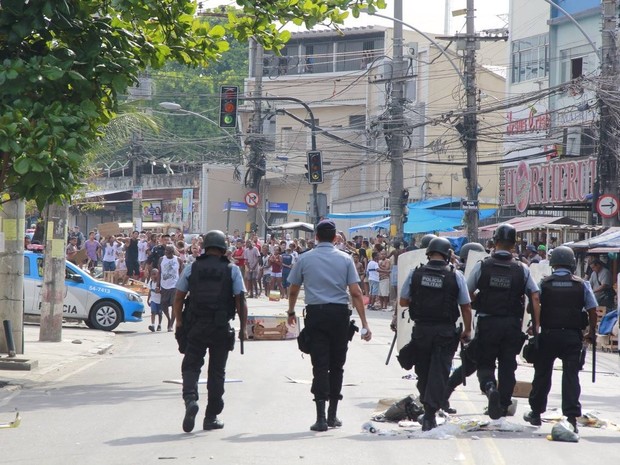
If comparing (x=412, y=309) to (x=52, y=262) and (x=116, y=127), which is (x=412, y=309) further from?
(x=116, y=127)

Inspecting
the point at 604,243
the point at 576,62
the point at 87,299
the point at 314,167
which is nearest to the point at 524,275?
the point at 604,243

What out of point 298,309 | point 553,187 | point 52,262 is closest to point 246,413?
point 52,262

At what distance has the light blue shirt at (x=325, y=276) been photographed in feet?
32.7

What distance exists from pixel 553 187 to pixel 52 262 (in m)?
19.3

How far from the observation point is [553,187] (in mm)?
34625

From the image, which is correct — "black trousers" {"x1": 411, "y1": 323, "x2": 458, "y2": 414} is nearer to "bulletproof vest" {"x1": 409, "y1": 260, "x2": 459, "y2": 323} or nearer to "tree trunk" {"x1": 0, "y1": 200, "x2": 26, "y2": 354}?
"bulletproof vest" {"x1": 409, "y1": 260, "x2": 459, "y2": 323}

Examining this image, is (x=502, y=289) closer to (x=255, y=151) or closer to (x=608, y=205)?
(x=608, y=205)

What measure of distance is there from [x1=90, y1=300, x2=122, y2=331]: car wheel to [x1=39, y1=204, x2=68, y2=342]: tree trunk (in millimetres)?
3252

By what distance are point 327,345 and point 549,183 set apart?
85.8 ft

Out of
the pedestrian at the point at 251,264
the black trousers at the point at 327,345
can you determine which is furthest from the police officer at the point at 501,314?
the pedestrian at the point at 251,264

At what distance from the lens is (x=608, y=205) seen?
23.8 metres

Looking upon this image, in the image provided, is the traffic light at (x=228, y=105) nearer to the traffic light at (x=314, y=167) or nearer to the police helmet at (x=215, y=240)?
the traffic light at (x=314, y=167)

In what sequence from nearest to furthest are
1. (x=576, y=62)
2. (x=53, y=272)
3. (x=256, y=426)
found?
1. (x=256, y=426)
2. (x=53, y=272)
3. (x=576, y=62)

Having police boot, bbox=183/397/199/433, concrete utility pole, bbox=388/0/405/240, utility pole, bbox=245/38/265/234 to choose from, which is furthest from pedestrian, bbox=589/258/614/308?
utility pole, bbox=245/38/265/234
